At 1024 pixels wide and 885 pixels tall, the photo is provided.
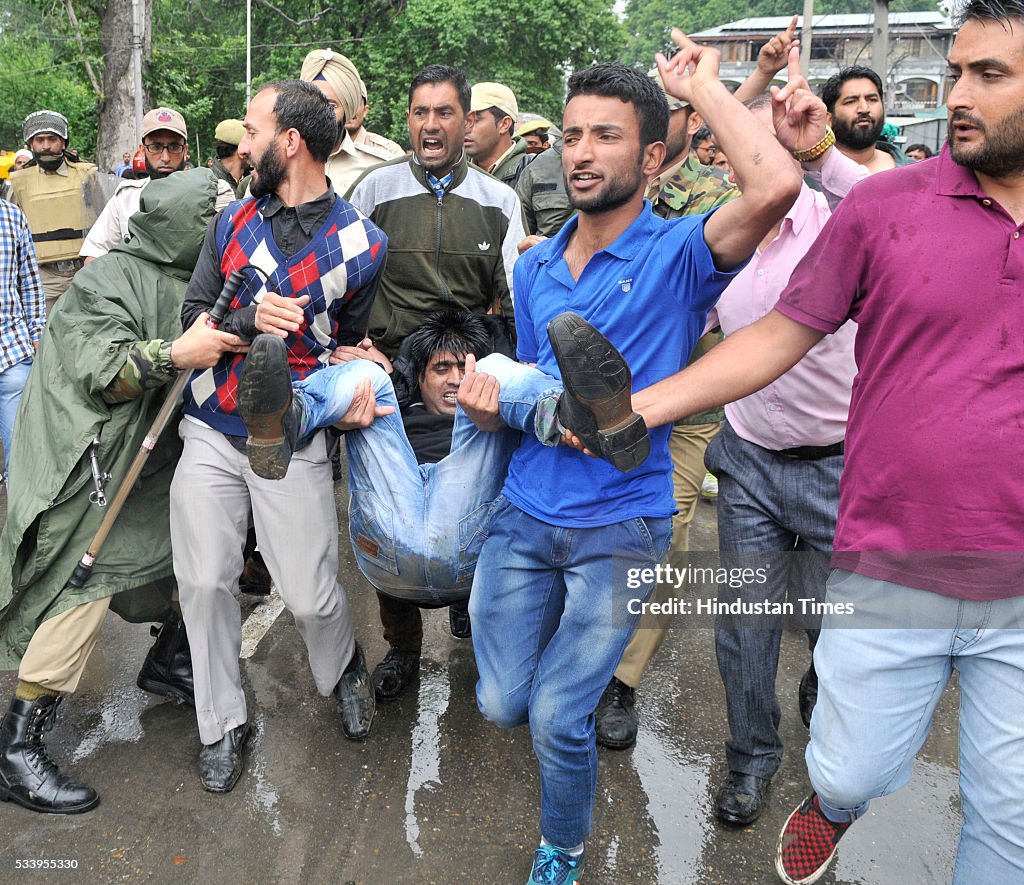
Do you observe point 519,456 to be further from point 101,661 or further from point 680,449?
point 101,661

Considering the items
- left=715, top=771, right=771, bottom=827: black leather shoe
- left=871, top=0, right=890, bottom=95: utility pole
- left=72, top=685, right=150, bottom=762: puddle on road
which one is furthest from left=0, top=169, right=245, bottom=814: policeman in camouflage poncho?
left=871, top=0, right=890, bottom=95: utility pole

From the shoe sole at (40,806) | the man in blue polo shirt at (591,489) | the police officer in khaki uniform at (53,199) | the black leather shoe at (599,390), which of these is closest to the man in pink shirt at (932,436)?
the black leather shoe at (599,390)

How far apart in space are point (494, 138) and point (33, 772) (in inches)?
161

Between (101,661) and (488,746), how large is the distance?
1.72m

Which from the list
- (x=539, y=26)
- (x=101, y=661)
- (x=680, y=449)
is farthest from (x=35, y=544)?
(x=539, y=26)

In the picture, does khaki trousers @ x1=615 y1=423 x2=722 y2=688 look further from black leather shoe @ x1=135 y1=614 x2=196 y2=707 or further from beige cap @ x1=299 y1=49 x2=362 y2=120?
beige cap @ x1=299 y1=49 x2=362 y2=120

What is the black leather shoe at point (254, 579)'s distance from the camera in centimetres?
469

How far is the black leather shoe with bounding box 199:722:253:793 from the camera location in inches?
124

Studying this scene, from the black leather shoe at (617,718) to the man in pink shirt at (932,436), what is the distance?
1.19 metres

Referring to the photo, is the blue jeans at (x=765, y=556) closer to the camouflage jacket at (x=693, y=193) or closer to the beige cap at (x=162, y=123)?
the camouflage jacket at (x=693, y=193)

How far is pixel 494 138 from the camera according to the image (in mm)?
5664

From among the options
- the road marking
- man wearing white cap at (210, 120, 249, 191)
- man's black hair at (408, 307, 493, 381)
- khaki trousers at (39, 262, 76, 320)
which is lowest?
the road marking

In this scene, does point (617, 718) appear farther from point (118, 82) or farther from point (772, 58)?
point (118, 82)

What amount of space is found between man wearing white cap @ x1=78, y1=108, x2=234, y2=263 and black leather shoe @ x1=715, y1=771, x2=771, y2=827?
12.1 ft
